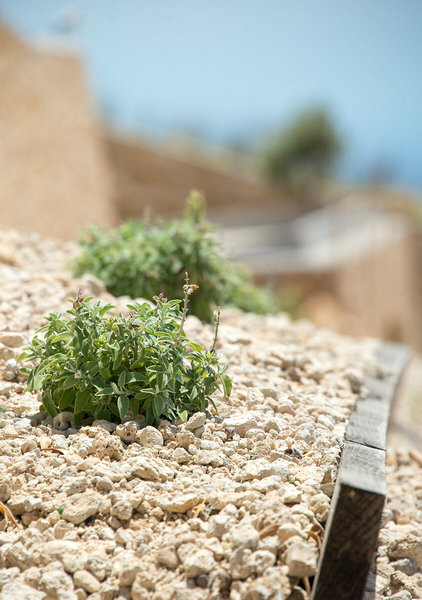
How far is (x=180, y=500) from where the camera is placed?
191cm

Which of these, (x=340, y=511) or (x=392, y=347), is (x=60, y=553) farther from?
(x=392, y=347)

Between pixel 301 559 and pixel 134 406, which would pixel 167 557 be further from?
pixel 134 406

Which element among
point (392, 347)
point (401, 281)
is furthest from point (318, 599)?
point (401, 281)

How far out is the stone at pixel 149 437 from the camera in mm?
2158

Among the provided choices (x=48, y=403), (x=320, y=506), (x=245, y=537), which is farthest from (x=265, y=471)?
(x=48, y=403)

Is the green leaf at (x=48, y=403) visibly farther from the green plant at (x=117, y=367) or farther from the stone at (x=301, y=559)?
the stone at (x=301, y=559)

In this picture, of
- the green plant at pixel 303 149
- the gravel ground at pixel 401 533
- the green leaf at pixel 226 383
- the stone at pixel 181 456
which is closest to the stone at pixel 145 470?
the stone at pixel 181 456

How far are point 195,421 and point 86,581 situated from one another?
2.35 feet

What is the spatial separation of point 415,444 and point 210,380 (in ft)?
10.7

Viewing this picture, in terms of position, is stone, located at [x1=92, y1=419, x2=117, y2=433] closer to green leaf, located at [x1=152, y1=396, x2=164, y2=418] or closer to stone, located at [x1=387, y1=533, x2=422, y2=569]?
green leaf, located at [x1=152, y1=396, x2=164, y2=418]

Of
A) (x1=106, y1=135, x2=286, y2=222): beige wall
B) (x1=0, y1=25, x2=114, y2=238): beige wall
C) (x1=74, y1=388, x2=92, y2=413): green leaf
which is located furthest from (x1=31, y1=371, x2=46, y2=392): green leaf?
(x1=106, y1=135, x2=286, y2=222): beige wall

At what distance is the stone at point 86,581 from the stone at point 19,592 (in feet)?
0.31

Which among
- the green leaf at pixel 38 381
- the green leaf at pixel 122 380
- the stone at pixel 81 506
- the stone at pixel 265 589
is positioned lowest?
the stone at pixel 265 589

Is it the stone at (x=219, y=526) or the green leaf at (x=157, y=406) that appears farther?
the green leaf at (x=157, y=406)
